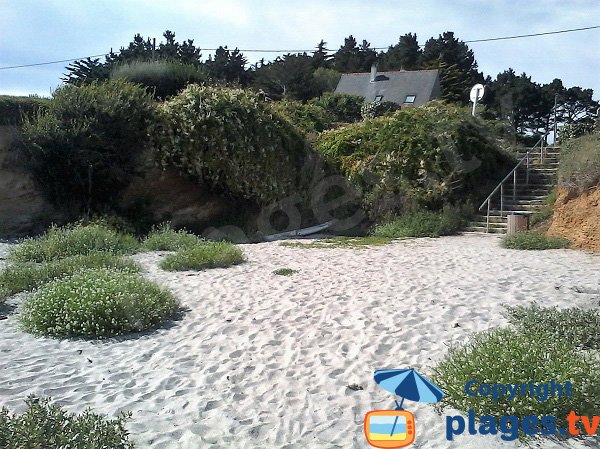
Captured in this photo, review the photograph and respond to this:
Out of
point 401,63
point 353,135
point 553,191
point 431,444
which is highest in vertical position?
point 401,63

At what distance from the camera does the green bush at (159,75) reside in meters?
A: 18.2

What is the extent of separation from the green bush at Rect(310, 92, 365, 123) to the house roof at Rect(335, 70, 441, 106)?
741cm

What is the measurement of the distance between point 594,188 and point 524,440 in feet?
Answer: 33.5

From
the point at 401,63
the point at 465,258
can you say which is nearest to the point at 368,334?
the point at 465,258

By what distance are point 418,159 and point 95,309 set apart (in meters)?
11.4

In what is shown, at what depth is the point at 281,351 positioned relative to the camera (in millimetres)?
5227

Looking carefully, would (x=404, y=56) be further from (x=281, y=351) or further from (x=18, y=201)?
(x=281, y=351)

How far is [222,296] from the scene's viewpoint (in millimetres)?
7199

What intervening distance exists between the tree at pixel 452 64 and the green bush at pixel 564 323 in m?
34.2

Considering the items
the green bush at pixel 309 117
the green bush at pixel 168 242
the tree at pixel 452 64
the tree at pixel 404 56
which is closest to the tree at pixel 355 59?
the tree at pixel 404 56

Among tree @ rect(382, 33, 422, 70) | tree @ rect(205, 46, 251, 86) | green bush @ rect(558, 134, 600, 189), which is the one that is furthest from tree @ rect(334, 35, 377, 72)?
green bush @ rect(558, 134, 600, 189)

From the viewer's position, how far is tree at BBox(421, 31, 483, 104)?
4072cm

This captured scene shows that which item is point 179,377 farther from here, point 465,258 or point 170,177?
point 170,177

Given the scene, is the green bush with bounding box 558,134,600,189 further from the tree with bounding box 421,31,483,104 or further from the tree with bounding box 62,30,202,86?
the tree with bounding box 421,31,483,104
